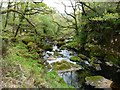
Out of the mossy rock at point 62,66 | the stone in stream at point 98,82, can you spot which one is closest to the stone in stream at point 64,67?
the mossy rock at point 62,66

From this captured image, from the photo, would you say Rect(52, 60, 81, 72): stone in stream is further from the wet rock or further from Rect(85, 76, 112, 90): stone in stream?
Rect(85, 76, 112, 90): stone in stream

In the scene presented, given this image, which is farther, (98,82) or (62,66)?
(62,66)

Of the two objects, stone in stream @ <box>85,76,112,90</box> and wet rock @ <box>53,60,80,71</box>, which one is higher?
stone in stream @ <box>85,76,112,90</box>

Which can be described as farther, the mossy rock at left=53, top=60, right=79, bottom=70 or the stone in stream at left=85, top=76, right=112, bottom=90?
the mossy rock at left=53, top=60, right=79, bottom=70

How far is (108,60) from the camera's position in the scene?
40.5 feet

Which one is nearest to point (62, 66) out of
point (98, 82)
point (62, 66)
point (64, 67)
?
point (62, 66)

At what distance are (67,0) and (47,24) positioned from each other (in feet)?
10.0

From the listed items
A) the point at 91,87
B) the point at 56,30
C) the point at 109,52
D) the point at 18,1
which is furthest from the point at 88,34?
the point at 56,30

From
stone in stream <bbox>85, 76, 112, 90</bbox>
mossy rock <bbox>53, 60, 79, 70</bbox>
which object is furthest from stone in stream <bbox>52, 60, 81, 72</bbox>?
stone in stream <bbox>85, 76, 112, 90</bbox>

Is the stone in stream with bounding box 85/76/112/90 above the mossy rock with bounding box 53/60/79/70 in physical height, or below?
above

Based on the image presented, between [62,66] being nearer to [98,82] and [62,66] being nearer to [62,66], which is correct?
[62,66]

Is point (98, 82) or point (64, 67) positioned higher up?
point (98, 82)

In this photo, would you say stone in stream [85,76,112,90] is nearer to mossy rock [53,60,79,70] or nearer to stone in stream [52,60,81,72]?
stone in stream [52,60,81,72]

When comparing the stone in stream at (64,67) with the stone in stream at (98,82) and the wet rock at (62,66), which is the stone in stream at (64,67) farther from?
the stone in stream at (98,82)
